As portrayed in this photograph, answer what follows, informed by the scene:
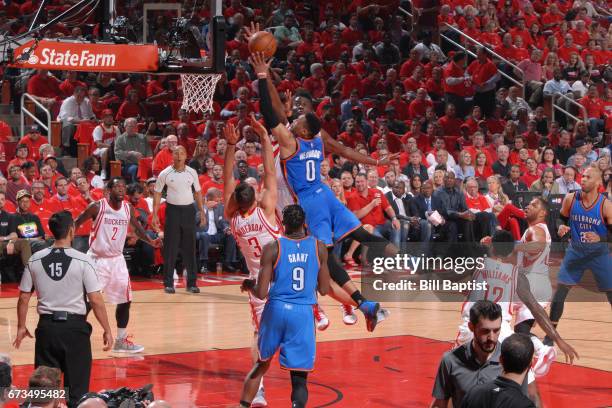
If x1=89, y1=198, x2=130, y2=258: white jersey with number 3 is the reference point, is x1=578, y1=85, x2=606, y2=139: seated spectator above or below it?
above

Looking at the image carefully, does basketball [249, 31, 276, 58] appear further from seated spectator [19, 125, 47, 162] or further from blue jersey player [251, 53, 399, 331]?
seated spectator [19, 125, 47, 162]

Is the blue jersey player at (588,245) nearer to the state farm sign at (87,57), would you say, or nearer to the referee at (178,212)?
the state farm sign at (87,57)

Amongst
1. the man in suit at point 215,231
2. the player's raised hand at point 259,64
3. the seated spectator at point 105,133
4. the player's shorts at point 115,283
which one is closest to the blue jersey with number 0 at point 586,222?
the player's raised hand at point 259,64

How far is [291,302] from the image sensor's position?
761 cm

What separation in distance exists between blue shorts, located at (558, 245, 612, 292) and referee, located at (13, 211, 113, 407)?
4855 millimetres

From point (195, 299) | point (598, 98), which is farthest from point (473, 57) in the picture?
point (195, 299)

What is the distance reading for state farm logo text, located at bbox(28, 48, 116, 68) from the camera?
1096 centimetres

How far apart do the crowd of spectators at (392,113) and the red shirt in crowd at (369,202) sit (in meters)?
0.03

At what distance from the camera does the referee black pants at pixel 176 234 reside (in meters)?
14.5

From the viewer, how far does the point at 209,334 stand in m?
11.8

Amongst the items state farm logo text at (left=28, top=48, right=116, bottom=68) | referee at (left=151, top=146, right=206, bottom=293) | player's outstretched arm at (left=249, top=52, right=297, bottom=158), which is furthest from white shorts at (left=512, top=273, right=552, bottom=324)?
referee at (left=151, top=146, right=206, bottom=293)

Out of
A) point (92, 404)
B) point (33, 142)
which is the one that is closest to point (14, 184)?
point (33, 142)

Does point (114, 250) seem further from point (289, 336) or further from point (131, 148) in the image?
point (131, 148)

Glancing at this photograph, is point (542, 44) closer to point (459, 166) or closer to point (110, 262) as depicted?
point (459, 166)
